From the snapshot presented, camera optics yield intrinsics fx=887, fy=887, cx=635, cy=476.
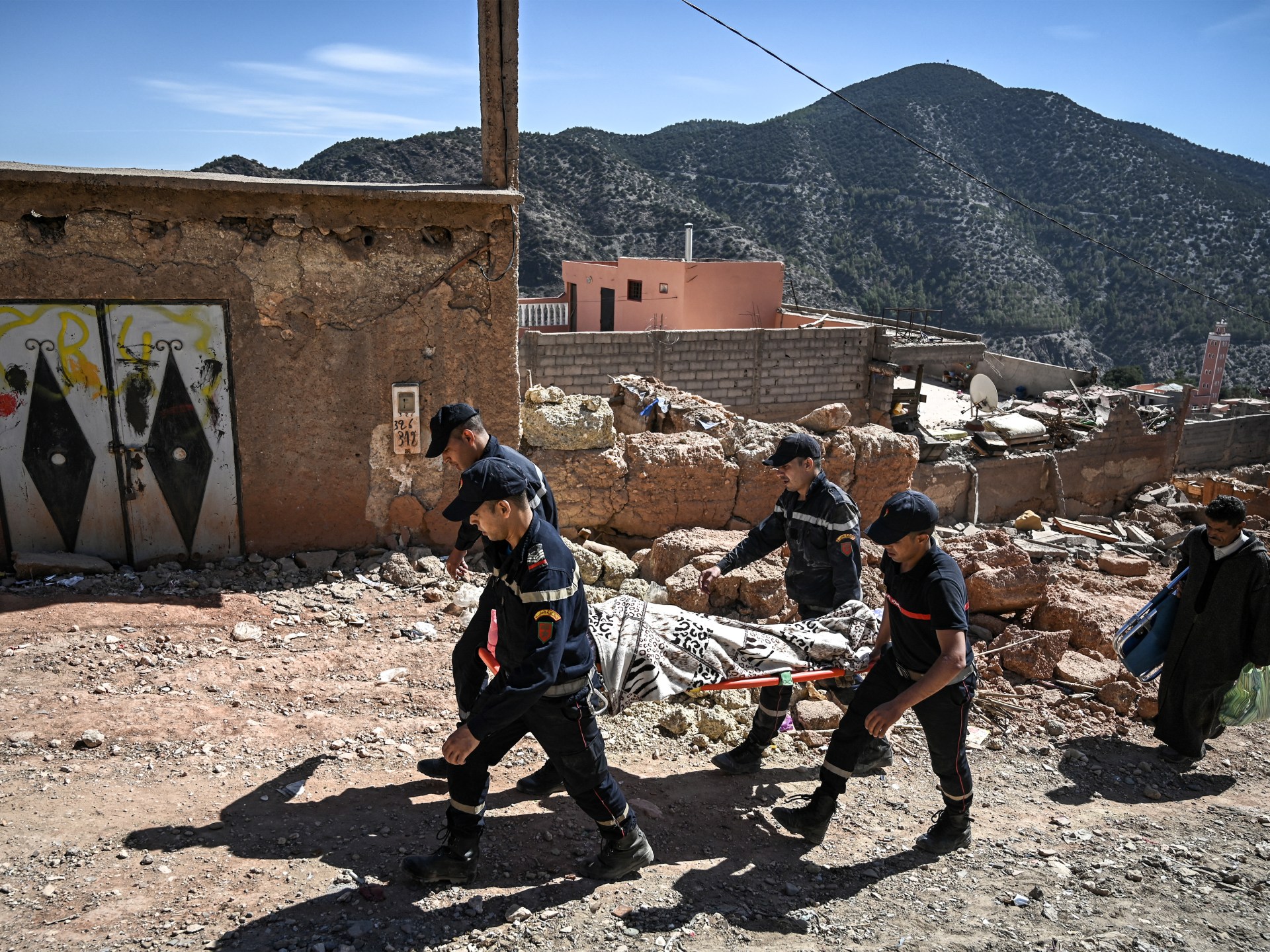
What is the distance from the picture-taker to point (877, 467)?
8336mm

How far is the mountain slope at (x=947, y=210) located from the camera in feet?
169

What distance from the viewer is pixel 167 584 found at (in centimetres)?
622

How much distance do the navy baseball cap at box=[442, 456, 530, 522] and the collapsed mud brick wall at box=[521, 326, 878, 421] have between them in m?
13.0

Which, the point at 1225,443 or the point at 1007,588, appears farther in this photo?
the point at 1225,443

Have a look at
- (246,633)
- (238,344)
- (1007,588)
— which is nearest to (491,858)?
(246,633)

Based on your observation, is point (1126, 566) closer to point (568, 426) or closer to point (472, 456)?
point (568, 426)

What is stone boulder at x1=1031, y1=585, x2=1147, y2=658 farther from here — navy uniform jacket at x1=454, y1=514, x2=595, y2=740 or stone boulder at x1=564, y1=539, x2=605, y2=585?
navy uniform jacket at x1=454, y1=514, x2=595, y2=740

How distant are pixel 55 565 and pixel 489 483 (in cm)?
462

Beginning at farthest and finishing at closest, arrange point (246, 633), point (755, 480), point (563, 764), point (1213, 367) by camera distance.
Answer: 1. point (1213, 367)
2. point (755, 480)
3. point (246, 633)
4. point (563, 764)

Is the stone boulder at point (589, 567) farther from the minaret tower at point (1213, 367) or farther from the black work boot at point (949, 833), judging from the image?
the minaret tower at point (1213, 367)

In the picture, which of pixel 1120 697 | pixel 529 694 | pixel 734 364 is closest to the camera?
pixel 529 694

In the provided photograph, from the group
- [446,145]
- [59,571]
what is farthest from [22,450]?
[446,145]

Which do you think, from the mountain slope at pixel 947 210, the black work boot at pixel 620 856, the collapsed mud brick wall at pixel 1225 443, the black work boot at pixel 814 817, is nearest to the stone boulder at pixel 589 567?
the black work boot at pixel 814 817

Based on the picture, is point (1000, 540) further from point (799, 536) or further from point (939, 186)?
point (939, 186)
